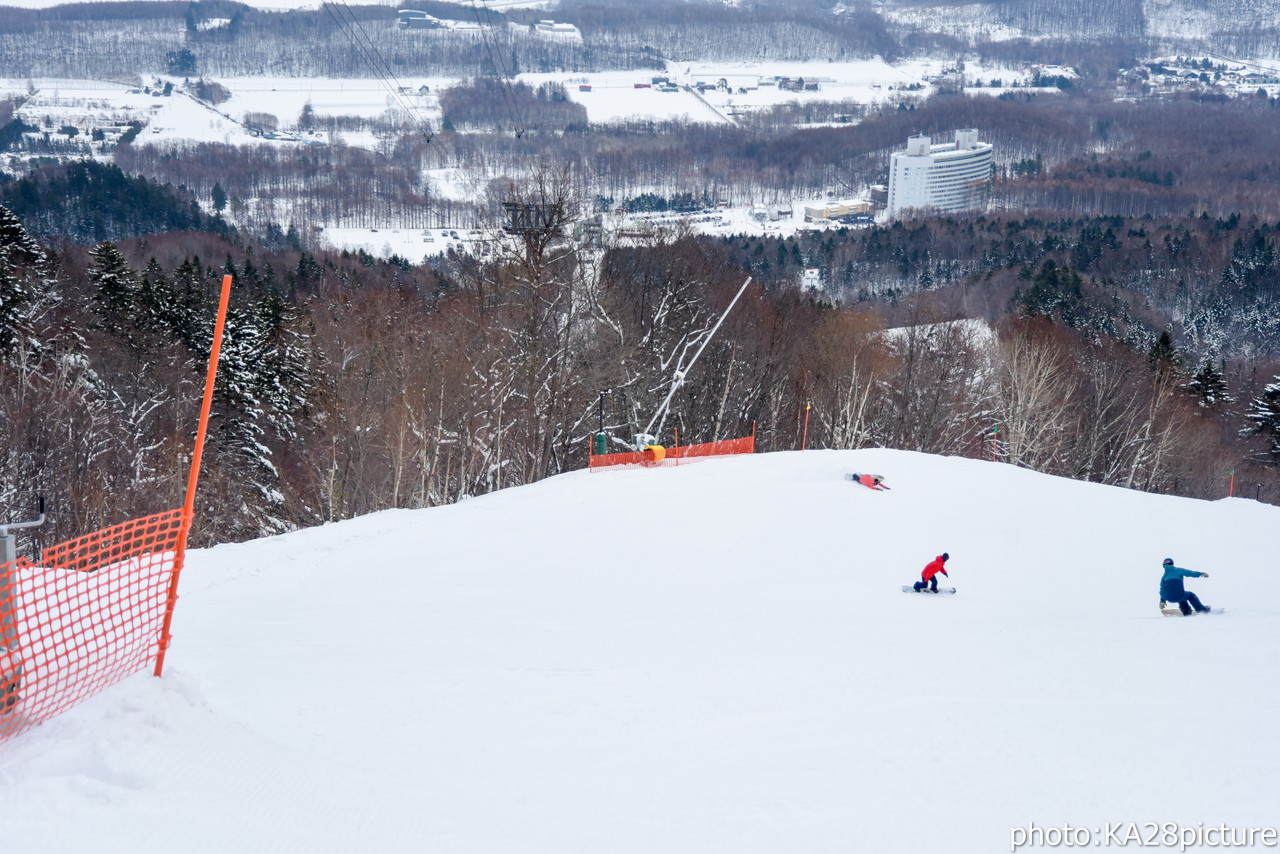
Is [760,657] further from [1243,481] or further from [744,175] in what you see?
[744,175]

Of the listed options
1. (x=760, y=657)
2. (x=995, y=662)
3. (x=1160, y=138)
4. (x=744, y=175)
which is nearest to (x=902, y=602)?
(x=995, y=662)

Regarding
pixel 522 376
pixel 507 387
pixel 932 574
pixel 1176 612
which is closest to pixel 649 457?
pixel 522 376

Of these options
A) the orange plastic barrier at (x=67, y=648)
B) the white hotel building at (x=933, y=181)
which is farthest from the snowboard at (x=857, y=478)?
the white hotel building at (x=933, y=181)

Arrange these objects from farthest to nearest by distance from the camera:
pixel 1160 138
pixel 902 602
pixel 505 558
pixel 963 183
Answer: pixel 1160 138, pixel 963 183, pixel 505 558, pixel 902 602

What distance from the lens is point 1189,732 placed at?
7.48 meters

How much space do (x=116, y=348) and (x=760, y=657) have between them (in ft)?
111

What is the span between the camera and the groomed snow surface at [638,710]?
6.05 m

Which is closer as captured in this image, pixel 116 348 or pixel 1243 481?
pixel 116 348

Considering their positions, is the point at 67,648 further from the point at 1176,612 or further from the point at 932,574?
the point at 1176,612

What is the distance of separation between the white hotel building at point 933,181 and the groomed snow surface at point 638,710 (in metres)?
164

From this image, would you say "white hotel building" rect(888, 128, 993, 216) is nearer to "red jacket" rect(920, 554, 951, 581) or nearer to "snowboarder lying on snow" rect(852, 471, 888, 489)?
"snowboarder lying on snow" rect(852, 471, 888, 489)

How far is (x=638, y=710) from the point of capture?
776 cm

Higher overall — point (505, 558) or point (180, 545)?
point (180, 545)

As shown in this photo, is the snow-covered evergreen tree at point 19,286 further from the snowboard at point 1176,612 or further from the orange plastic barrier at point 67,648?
the snowboard at point 1176,612
